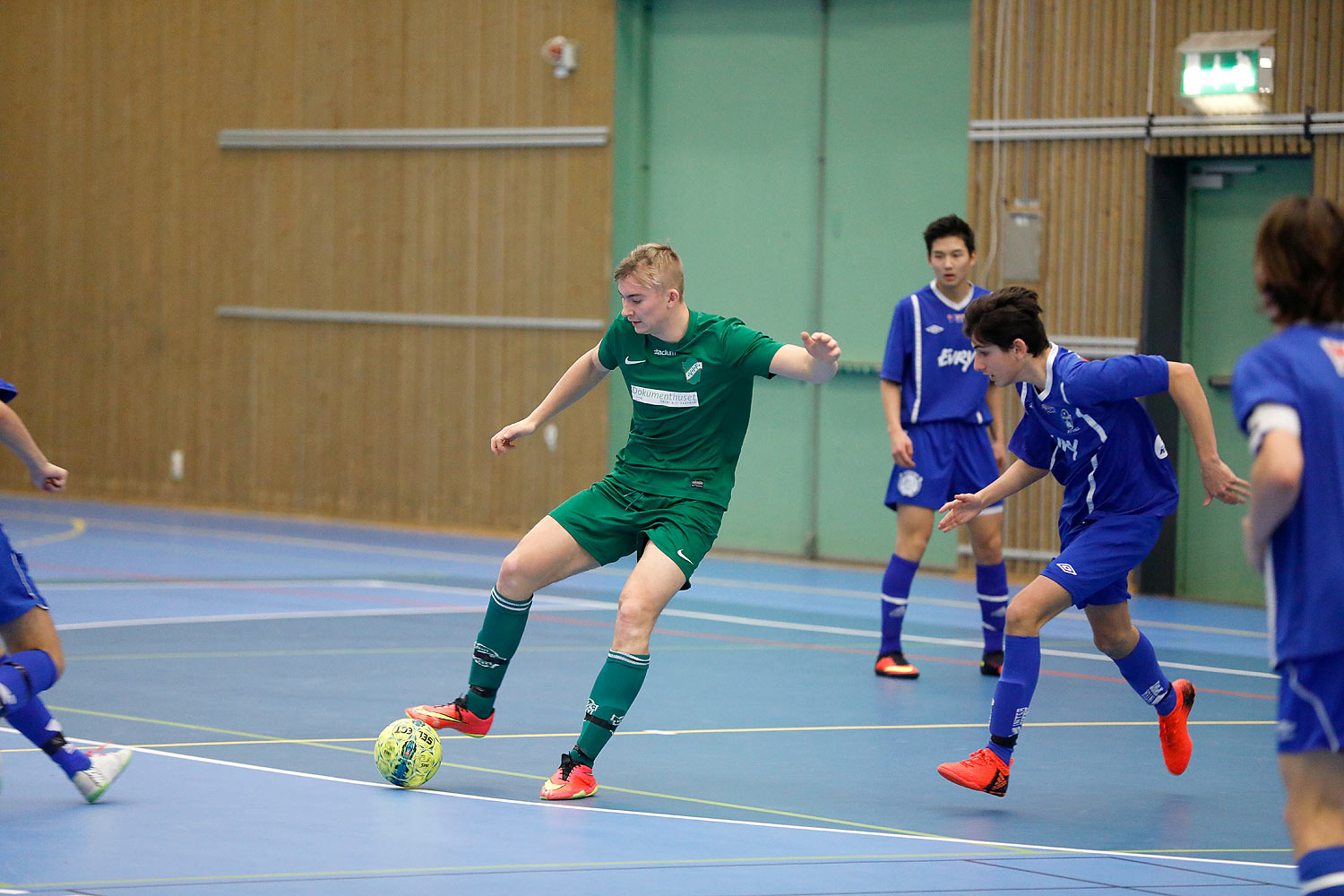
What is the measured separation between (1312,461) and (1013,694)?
105 inches

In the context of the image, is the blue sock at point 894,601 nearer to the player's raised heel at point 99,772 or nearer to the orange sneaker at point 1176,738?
the orange sneaker at point 1176,738

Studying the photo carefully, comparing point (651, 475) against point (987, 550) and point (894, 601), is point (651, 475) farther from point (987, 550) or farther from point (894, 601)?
point (987, 550)

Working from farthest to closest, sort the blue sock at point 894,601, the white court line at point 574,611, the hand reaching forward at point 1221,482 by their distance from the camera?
1. the white court line at point 574,611
2. the blue sock at point 894,601
3. the hand reaching forward at point 1221,482

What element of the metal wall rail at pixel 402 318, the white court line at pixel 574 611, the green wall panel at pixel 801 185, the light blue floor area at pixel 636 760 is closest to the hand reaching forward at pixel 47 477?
the light blue floor area at pixel 636 760

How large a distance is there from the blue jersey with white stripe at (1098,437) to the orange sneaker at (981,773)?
0.93m

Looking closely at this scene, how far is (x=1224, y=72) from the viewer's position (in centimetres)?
1149

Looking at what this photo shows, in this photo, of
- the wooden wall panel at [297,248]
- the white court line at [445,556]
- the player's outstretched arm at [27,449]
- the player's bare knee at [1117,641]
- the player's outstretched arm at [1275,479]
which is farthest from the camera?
the wooden wall panel at [297,248]

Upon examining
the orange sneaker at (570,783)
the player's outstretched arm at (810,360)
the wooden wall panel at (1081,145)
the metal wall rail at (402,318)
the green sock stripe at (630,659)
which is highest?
the wooden wall panel at (1081,145)

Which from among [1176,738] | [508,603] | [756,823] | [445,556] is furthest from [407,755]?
[445,556]

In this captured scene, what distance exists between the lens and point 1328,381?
3.17 meters

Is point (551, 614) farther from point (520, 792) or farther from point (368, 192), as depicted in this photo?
point (368, 192)

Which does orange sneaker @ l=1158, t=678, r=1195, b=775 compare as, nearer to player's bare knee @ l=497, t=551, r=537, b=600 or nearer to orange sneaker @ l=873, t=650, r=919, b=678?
orange sneaker @ l=873, t=650, r=919, b=678

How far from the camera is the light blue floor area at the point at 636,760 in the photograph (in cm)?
468

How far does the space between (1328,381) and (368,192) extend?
1361 centimetres
